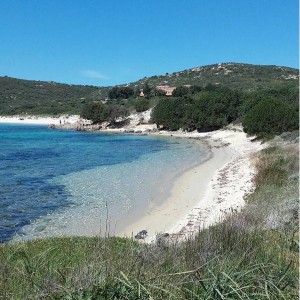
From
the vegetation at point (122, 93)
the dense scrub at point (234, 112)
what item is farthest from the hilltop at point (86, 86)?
the dense scrub at point (234, 112)

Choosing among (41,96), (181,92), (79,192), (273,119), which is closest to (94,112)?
(181,92)

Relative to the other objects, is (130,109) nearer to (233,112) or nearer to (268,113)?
(233,112)

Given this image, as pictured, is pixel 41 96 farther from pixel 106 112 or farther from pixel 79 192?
pixel 79 192

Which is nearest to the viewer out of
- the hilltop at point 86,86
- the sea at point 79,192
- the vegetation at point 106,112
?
the sea at point 79,192

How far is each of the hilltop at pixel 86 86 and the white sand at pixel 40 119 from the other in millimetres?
3076

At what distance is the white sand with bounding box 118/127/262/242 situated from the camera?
13.6m

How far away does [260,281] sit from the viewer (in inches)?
165

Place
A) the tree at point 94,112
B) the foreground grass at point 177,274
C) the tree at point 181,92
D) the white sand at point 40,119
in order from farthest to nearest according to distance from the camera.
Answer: the white sand at point 40,119, the tree at point 181,92, the tree at point 94,112, the foreground grass at point 177,274

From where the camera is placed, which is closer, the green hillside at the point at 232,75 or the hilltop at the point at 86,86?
the green hillside at the point at 232,75

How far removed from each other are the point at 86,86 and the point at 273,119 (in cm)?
16238

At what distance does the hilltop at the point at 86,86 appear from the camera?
410 ft

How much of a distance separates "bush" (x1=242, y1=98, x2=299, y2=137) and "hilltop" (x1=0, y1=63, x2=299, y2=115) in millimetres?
63049

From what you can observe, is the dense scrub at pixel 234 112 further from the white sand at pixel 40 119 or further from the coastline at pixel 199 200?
the white sand at pixel 40 119

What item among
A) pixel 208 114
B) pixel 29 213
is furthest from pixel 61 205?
pixel 208 114
